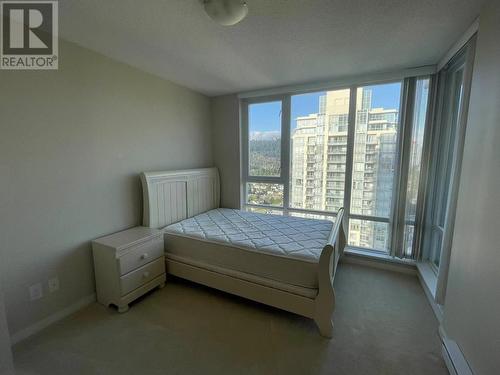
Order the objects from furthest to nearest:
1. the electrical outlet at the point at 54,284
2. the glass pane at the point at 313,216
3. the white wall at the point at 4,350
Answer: the glass pane at the point at 313,216, the electrical outlet at the point at 54,284, the white wall at the point at 4,350

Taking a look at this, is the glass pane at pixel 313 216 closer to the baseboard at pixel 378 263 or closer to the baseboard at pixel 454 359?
the baseboard at pixel 378 263

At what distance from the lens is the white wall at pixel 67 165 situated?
1.59m

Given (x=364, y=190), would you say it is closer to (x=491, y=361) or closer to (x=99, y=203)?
(x=491, y=361)

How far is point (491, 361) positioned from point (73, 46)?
3524 millimetres

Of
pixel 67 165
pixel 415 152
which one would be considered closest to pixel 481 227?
pixel 415 152

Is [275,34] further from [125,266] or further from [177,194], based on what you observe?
[125,266]

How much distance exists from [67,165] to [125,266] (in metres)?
1.03

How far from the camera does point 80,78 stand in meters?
1.92

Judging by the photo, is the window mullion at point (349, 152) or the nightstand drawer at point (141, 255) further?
the window mullion at point (349, 152)

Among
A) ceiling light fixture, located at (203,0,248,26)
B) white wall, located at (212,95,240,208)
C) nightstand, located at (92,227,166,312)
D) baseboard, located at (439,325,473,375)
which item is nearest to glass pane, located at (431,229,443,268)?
baseboard, located at (439,325,473,375)


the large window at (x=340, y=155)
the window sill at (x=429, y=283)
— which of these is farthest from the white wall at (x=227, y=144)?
the window sill at (x=429, y=283)

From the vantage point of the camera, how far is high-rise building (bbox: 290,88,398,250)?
2762 mm

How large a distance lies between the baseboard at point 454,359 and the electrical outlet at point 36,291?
3008 mm

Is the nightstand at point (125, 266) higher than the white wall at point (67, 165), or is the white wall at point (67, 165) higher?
the white wall at point (67, 165)
